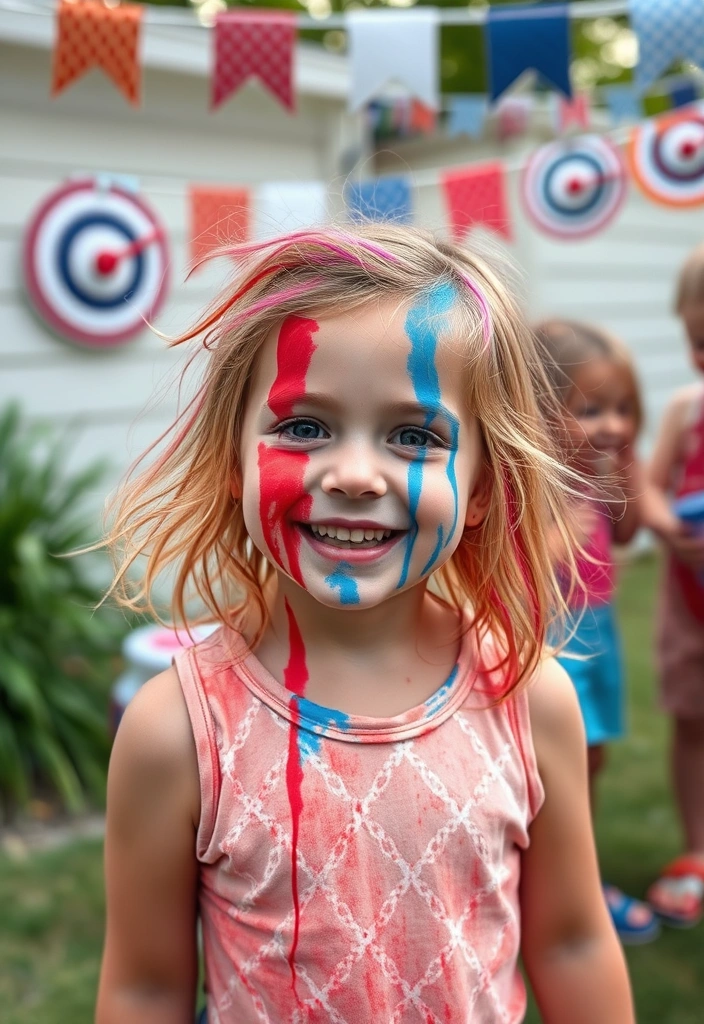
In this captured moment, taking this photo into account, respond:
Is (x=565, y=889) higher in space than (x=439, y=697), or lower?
lower

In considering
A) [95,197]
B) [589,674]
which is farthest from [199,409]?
[95,197]

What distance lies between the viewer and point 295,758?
3.85 ft

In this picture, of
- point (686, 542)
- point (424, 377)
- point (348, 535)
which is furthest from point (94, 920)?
point (424, 377)

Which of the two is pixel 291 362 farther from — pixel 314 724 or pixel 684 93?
pixel 684 93

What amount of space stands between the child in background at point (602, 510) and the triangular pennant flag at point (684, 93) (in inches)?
102

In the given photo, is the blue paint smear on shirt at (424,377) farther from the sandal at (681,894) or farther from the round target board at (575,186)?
the round target board at (575,186)

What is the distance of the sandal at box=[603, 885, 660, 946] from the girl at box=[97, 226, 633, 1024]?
63.4 inches

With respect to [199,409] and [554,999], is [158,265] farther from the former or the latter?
[554,999]

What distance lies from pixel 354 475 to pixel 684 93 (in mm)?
4466

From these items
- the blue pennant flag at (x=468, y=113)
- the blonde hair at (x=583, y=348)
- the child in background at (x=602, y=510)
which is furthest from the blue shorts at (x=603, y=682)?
the blue pennant flag at (x=468, y=113)

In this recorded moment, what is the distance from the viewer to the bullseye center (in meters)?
4.14

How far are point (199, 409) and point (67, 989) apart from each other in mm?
1944

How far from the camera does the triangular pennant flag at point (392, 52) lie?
10.1 feet

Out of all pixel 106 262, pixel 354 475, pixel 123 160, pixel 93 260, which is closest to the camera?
pixel 354 475
